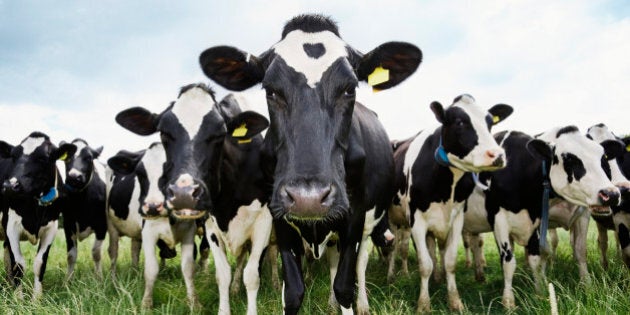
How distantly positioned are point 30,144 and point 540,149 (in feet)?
23.2

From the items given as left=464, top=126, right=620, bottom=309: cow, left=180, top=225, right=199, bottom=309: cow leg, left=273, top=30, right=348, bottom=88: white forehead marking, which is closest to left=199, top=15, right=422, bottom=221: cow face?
left=273, top=30, right=348, bottom=88: white forehead marking

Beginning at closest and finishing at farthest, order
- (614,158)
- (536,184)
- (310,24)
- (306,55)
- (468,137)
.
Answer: (306,55) < (310,24) < (468,137) < (536,184) < (614,158)

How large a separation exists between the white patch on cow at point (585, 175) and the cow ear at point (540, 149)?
18 cm

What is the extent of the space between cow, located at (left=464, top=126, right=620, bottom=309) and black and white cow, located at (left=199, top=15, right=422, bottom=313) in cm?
236

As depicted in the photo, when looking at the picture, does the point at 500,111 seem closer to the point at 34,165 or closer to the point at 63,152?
the point at 63,152

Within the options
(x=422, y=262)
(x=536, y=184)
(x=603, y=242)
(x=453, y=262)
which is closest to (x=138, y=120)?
(x=422, y=262)

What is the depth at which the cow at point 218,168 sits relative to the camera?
13.1 ft

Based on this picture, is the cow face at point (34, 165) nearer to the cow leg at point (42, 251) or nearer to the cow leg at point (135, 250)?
the cow leg at point (42, 251)

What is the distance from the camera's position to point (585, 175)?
565 cm

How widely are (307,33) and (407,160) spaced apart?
11.9 feet

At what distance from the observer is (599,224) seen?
768 cm

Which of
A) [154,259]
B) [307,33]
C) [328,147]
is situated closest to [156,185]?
[154,259]

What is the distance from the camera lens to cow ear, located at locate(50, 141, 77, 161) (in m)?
6.80

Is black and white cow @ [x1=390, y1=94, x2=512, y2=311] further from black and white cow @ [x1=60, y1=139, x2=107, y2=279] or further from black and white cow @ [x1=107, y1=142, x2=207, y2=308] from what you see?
black and white cow @ [x1=60, y1=139, x2=107, y2=279]
